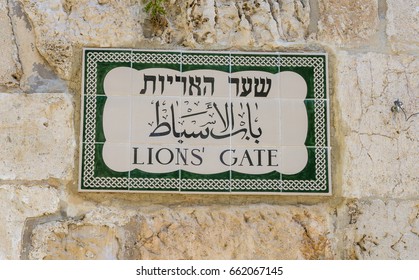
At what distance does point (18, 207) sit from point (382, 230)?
4.63 feet

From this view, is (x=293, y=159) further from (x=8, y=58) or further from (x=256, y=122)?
(x=8, y=58)

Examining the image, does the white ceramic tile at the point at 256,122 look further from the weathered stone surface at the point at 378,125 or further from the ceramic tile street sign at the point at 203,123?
the weathered stone surface at the point at 378,125

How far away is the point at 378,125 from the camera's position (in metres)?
2.85

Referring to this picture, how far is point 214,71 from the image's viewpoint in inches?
111

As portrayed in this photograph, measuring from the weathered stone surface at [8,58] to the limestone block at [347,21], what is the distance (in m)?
1.23

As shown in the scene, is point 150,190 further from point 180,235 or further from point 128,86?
point 128,86

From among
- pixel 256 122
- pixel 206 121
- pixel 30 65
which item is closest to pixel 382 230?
pixel 256 122

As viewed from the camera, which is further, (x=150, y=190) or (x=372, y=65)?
(x=372, y=65)

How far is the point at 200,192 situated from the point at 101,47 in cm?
71

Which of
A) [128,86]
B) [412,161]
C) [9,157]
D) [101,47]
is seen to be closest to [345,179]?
[412,161]

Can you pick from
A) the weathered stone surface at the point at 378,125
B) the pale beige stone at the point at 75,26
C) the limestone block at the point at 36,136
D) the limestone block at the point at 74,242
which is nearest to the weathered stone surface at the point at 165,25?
the pale beige stone at the point at 75,26

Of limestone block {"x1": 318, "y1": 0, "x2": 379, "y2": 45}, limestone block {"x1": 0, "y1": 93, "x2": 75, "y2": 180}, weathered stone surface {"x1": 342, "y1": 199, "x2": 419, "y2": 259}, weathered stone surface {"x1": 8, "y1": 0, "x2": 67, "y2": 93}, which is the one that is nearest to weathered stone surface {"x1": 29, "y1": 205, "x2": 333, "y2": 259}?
weathered stone surface {"x1": 342, "y1": 199, "x2": 419, "y2": 259}

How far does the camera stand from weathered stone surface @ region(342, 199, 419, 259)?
9.07 feet

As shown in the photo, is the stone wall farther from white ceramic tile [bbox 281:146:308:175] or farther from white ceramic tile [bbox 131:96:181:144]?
white ceramic tile [bbox 131:96:181:144]
